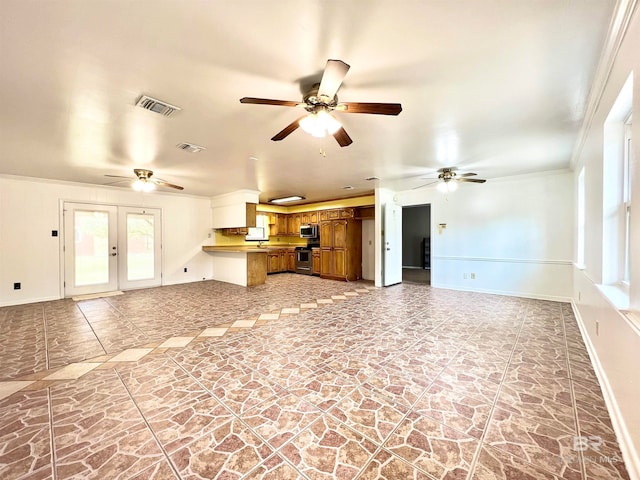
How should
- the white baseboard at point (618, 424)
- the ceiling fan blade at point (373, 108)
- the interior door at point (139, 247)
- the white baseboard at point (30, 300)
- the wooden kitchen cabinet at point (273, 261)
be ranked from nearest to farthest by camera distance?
1. the white baseboard at point (618, 424)
2. the ceiling fan blade at point (373, 108)
3. the white baseboard at point (30, 300)
4. the interior door at point (139, 247)
5. the wooden kitchen cabinet at point (273, 261)

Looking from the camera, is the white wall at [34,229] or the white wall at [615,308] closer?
the white wall at [615,308]

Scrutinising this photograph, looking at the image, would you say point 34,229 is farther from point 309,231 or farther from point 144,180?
point 309,231

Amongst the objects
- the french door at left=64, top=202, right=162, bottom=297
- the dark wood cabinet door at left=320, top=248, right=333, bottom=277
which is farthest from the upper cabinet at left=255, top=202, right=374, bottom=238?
the french door at left=64, top=202, right=162, bottom=297

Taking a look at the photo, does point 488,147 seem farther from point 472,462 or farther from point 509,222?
point 472,462

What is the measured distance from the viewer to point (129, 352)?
9.28ft

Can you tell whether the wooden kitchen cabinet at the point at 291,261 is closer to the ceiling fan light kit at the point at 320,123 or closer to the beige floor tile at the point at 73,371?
the beige floor tile at the point at 73,371

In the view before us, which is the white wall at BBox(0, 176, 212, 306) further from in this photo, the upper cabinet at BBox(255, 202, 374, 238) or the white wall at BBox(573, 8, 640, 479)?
the white wall at BBox(573, 8, 640, 479)

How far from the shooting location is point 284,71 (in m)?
1.94

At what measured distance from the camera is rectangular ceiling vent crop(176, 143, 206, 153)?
3.47 m

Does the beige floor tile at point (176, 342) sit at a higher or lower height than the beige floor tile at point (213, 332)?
higher

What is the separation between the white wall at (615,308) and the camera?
1.40 meters

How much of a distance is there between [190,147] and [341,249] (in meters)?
4.93

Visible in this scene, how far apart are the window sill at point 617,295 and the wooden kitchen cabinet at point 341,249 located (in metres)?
5.43

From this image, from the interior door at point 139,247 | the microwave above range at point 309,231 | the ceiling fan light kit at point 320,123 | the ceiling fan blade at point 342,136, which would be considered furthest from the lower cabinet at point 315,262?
the ceiling fan light kit at point 320,123
